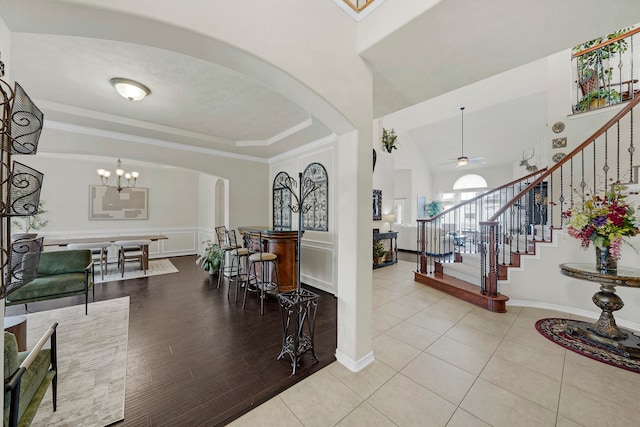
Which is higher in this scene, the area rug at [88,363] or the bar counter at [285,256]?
the bar counter at [285,256]

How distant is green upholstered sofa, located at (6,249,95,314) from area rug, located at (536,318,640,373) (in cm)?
588

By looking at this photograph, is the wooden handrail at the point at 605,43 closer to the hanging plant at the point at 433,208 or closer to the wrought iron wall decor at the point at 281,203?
the wrought iron wall decor at the point at 281,203

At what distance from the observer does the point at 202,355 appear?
235 cm

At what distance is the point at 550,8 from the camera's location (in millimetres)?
1554

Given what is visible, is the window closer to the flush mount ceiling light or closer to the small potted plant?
the small potted plant

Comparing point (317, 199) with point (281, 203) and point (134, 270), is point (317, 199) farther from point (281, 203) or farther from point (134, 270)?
point (134, 270)

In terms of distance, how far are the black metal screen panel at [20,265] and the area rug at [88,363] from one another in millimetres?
1274

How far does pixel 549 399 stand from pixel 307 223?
3.81 m

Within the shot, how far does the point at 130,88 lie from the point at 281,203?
10.6ft

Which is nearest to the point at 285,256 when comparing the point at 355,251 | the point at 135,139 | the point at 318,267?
the point at 318,267

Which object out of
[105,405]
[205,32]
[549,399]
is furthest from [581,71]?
[105,405]

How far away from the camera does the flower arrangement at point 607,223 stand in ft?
7.70

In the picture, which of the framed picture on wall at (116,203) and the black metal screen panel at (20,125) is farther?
the framed picture on wall at (116,203)

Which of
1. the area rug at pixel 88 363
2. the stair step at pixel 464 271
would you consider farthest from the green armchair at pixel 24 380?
the stair step at pixel 464 271
